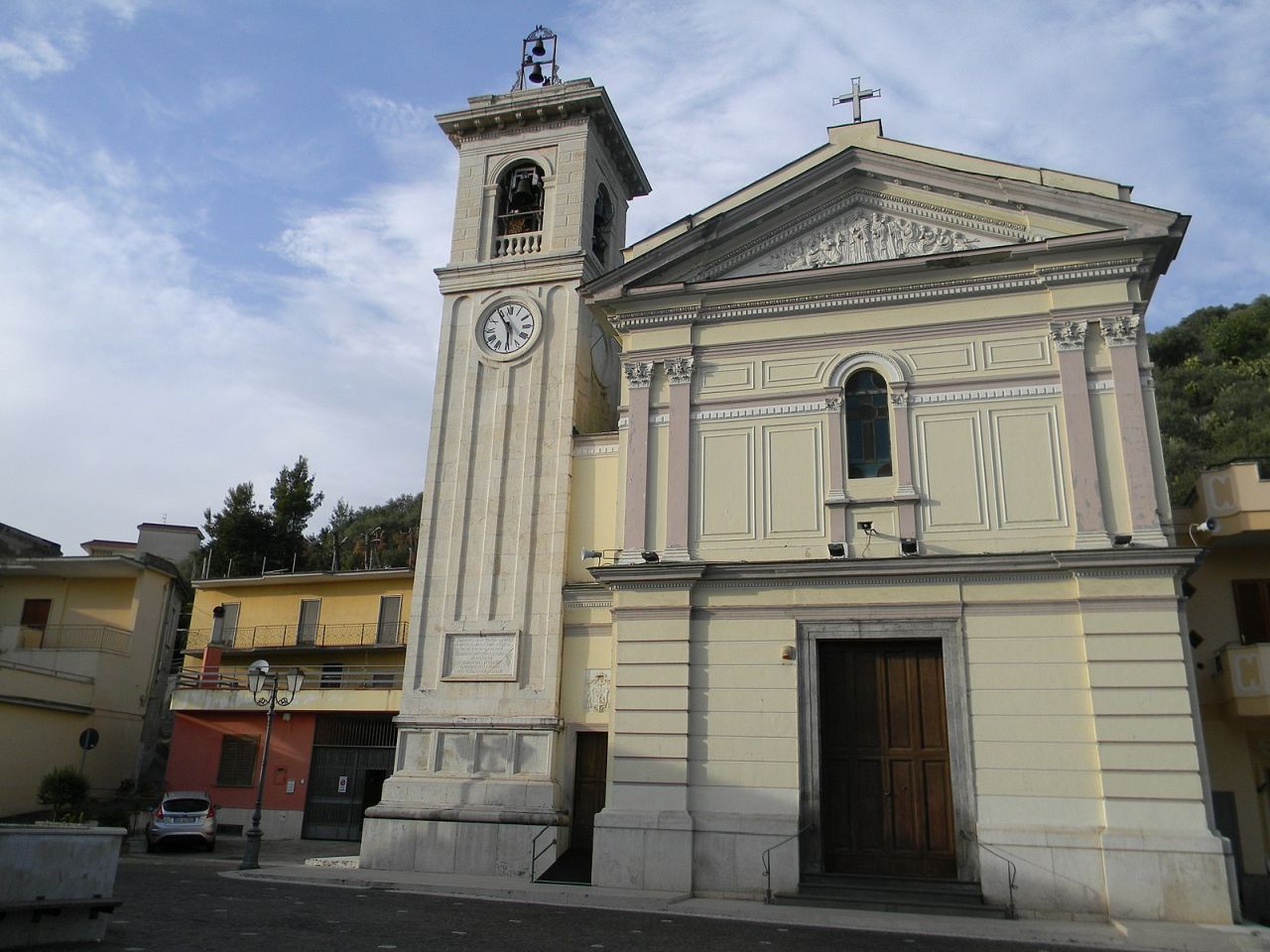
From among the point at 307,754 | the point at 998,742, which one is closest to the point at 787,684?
the point at 998,742

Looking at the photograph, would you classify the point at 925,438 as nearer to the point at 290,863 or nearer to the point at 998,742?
the point at 998,742

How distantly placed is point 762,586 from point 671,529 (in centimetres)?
182

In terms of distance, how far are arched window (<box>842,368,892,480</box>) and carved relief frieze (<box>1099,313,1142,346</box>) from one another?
138 inches

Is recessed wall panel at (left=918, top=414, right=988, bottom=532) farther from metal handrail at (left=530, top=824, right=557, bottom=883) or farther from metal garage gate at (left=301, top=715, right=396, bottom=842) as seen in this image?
metal garage gate at (left=301, top=715, right=396, bottom=842)

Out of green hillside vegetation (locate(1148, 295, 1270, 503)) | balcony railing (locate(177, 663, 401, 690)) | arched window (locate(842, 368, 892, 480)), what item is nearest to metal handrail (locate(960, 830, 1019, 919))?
arched window (locate(842, 368, 892, 480))

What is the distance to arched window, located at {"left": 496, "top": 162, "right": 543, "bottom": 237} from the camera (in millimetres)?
21312

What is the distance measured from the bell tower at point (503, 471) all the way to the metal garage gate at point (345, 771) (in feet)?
24.0

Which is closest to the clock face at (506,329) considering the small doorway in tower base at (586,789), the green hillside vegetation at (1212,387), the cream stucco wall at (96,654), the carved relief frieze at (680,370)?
the carved relief frieze at (680,370)

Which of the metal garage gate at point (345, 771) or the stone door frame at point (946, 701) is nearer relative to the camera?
the stone door frame at point (946, 701)

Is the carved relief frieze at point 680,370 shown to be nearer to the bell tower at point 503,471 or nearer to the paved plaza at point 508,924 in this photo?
the bell tower at point 503,471

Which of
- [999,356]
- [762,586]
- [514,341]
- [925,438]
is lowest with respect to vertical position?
[762,586]

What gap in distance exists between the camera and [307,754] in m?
24.8

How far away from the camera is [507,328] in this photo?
66.1ft

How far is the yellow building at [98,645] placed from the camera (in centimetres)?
2723
